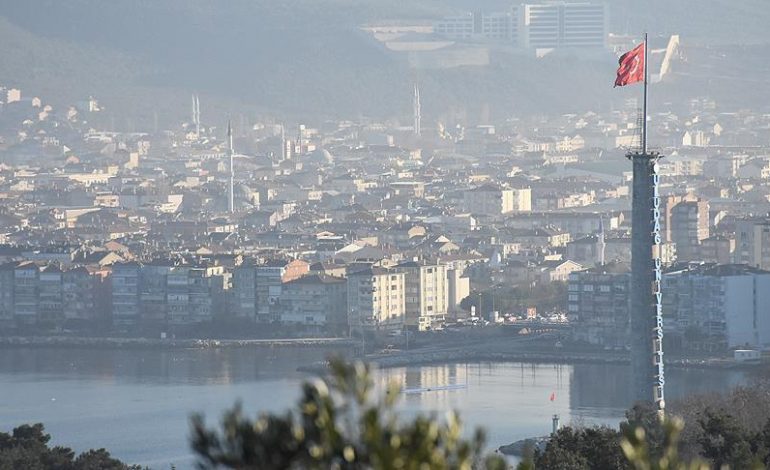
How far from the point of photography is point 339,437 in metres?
3.59

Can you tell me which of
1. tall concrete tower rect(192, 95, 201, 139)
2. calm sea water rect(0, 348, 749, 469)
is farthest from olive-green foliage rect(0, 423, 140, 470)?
tall concrete tower rect(192, 95, 201, 139)

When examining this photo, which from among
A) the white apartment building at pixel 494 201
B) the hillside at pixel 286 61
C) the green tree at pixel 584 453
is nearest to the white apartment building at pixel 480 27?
the hillside at pixel 286 61

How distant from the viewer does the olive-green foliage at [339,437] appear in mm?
3564

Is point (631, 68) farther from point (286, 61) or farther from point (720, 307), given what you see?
point (286, 61)

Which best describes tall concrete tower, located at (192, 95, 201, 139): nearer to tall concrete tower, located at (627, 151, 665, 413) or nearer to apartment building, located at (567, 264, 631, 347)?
apartment building, located at (567, 264, 631, 347)

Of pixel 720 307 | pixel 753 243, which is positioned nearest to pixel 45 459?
pixel 720 307

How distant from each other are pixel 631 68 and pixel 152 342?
30.0ft

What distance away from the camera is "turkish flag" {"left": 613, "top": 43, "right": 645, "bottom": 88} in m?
13.6

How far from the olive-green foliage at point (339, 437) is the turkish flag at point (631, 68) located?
1002 centimetres

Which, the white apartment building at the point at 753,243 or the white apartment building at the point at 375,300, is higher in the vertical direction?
the white apartment building at the point at 753,243

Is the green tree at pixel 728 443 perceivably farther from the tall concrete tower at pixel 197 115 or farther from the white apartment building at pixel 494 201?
the tall concrete tower at pixel 197 115

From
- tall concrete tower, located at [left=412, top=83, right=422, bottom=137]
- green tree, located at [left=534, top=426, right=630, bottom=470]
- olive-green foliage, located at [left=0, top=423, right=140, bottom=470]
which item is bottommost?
olive-green foliage, located at [left=0, top=423, right=140, bottom=470]

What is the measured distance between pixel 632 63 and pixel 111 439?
11.9ft

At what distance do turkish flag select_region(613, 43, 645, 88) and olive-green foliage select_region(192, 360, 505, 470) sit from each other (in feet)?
32.9
